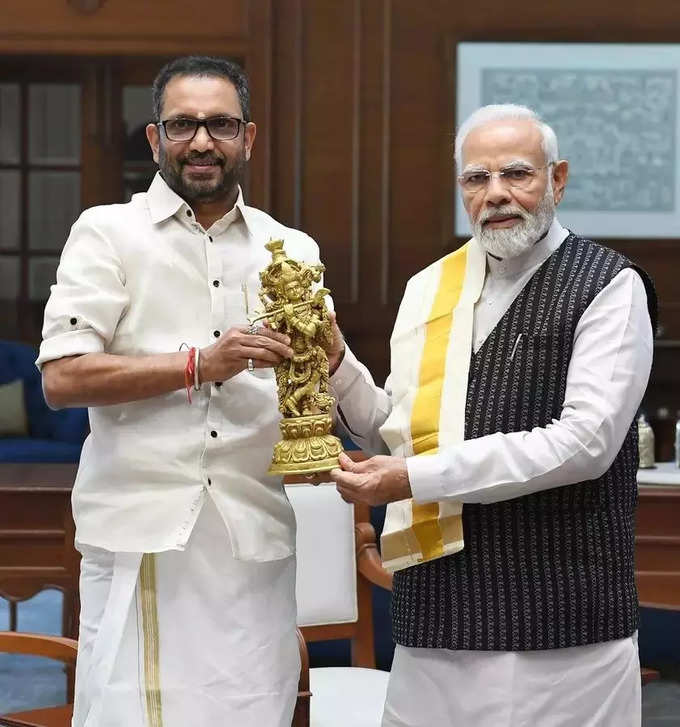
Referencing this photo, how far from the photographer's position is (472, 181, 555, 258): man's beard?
2.02 m

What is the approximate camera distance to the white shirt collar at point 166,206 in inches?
80.8

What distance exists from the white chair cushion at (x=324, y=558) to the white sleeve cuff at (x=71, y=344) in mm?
1066

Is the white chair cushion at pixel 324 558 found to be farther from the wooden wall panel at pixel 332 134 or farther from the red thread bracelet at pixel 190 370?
the wooden wall panel at pixel 332 134

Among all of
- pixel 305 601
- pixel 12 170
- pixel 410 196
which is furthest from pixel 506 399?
pixel 12 170

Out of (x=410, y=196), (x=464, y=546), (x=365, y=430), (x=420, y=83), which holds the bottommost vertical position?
(x=464, y=546)

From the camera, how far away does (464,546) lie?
6.52 feet

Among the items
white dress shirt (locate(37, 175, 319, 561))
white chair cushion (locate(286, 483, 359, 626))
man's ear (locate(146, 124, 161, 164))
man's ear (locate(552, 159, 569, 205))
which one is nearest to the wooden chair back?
white dress shirt (locate(37, 175, 319, 561))

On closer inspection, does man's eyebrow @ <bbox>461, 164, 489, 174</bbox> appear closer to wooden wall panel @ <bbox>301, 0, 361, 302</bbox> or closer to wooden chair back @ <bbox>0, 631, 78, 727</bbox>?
wooden chair back @ <bbox>0, 631, 78, 727</bbox>

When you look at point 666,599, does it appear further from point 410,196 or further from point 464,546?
point 410,196

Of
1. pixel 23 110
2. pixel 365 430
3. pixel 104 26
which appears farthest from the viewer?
pixel 23 110

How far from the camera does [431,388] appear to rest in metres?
2.07

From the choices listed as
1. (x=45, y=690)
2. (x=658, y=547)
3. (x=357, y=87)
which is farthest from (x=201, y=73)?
(x=357, y=87)

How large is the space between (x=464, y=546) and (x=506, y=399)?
0.24m

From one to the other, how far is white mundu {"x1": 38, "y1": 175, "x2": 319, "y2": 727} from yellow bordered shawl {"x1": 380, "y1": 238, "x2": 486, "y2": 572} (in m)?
0.20
